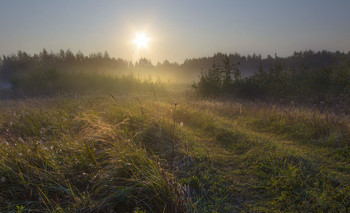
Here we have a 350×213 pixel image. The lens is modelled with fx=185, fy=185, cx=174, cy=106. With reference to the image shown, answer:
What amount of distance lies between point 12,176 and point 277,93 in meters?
11.6

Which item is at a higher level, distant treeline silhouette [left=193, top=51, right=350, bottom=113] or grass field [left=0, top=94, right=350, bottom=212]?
distant treeline silhouette [left=193, top=51, right=350, bottom=113]

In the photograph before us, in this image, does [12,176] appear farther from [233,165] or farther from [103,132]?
[233,165]

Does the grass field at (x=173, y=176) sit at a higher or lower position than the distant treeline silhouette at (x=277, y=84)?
lower

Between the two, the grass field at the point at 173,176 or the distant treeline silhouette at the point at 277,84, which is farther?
the distant treeline silhouette at the point at 277,84

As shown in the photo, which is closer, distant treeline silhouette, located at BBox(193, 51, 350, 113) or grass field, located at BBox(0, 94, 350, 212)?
grass field, located at BBox(0, 94, 350, 212)

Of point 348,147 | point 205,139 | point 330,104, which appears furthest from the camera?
point 330,104

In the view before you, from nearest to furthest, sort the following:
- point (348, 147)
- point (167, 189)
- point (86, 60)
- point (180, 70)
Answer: point (167, 189), point (348, 147), point (86, 60), point (180, 70)

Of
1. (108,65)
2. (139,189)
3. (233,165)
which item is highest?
(108,65)

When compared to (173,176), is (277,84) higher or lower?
higher

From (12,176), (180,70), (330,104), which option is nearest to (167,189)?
(12,176)

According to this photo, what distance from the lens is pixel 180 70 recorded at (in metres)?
45.5

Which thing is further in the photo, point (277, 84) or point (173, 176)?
point (277, 84)

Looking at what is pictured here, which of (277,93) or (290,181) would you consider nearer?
(290,181)

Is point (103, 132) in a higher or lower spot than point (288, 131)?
A: higher
